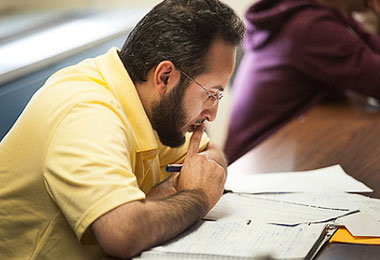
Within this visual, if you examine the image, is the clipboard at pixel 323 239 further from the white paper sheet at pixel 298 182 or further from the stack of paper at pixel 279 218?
the white paper sheet at pixel 298 182

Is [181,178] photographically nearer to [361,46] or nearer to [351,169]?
[351,169]

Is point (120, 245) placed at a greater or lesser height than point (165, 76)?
lesser

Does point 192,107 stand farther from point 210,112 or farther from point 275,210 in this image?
point 275,210

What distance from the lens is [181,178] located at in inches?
50.0

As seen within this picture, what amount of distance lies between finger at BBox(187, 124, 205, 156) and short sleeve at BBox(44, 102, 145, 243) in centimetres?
25

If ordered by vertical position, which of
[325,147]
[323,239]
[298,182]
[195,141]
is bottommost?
[325,147]

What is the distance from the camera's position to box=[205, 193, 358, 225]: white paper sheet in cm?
125

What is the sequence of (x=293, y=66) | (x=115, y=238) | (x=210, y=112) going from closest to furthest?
(x=115, y=238) → (x=210, y=112) → (x=293, y=66)

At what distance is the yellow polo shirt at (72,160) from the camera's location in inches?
39.9

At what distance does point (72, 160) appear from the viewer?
1026 mm

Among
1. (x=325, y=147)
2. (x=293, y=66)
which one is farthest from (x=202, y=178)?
(x=293, y=66)

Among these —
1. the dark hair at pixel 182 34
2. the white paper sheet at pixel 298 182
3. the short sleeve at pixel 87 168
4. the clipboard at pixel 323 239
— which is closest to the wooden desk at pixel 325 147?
the white paper sheet at pixel 298 182

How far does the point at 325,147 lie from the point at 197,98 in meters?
0.73

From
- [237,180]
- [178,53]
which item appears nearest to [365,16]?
[237,180]
